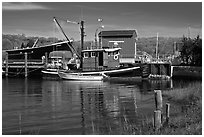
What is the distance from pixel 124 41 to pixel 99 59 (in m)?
8.02

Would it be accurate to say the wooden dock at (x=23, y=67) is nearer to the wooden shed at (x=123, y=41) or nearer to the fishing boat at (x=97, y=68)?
the fishing boat at (x=97, y=68)

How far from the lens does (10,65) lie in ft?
142

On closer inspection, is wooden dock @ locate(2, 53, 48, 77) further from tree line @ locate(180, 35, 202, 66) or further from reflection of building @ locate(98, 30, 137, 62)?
tree line @ locate(180, 35, 202, 66)

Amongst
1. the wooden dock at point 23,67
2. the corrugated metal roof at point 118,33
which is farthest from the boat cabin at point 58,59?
the corrugated metal roof at point 118,33

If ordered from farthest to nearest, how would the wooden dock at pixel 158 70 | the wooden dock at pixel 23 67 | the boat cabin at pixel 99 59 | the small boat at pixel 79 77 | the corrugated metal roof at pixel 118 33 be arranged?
the corrugated metal roof at pixel 118 33
the wooden dock at pixel 23 67
the boat cabin at pixel 99 59
the wooden dock at pixel 158 70
the small boat at pixel 79 77

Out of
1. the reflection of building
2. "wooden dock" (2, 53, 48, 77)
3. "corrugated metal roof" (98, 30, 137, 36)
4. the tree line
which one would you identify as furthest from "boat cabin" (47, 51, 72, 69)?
the tree line

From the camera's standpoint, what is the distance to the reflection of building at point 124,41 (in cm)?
4338

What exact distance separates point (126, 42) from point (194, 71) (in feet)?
40.0

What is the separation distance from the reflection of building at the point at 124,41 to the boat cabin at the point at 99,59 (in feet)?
21.4

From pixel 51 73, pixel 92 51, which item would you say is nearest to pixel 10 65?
pixel 51 73

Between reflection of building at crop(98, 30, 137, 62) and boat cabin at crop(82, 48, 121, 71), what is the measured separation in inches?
257

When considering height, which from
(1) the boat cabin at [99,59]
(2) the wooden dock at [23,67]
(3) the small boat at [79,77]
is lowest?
(3) the small boat at [79,77]

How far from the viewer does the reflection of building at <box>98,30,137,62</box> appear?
4338 cm

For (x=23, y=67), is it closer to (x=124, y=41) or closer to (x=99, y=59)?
(x=99, y=59)
